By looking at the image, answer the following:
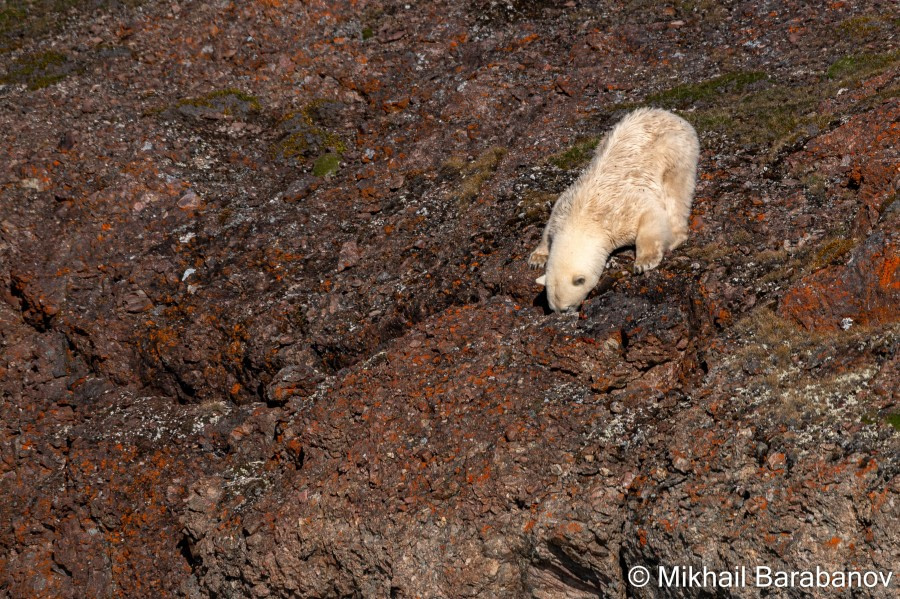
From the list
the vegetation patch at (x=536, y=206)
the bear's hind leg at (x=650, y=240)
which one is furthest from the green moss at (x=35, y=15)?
the bear's hind leg at (x=650, y=240)

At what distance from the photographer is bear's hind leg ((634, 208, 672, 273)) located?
1098 cm

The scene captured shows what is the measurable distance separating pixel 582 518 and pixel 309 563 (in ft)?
13.2

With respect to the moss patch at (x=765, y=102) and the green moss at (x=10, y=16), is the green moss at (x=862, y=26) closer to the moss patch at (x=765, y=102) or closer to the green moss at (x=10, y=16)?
the moss patch at (x=765, y=102)

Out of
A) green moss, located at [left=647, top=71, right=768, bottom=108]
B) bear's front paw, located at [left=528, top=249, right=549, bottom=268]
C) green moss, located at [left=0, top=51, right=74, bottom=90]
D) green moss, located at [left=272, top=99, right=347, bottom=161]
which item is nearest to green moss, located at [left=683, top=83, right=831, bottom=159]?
green moss, located at [left=647, top=71, right=768, bottom=108]

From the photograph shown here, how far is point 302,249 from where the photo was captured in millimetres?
14523

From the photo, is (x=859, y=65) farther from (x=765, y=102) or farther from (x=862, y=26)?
(x=765, y=102)

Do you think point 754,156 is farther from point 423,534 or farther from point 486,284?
point 423,534

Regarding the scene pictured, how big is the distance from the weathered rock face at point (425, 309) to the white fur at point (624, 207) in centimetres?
37

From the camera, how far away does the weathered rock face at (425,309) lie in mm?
9133

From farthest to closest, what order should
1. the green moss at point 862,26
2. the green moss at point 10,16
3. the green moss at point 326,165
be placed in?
1. the green moss at point 10,16
2. the green moss at point 326,165
3. the green moss at point 862,26

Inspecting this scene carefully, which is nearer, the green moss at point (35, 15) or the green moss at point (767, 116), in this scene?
the green moss at point (767, 116)

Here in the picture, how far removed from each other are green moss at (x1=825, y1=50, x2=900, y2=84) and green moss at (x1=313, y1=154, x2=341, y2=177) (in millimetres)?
10247

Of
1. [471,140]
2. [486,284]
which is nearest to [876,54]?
[471,140]

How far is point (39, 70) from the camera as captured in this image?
1847 centimetres
